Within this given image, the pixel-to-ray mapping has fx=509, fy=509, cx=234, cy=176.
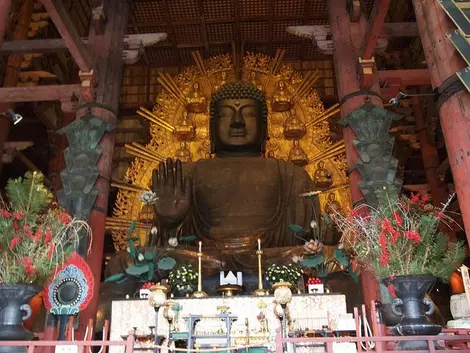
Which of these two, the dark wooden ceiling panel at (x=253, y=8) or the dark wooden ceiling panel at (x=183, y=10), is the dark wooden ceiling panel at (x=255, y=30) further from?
the dark wooden ceiling panel at (x=183, y=10)

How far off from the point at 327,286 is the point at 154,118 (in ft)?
12.0

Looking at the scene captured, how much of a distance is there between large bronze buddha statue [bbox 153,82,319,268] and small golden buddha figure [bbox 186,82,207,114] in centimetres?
15

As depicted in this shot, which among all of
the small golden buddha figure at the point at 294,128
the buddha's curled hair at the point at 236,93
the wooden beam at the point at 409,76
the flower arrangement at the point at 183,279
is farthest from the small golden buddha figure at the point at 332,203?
the flower arrangement at the point at 183,279

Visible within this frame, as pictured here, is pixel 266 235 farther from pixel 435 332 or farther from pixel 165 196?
pixel 435 332

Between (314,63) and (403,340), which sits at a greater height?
(314,63)

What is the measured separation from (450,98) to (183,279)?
2557 millimetres

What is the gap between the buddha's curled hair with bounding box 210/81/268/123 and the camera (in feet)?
22.8

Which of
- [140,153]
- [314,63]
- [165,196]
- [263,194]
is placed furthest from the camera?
[314,63]

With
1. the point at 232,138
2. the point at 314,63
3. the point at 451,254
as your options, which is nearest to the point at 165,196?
the point at 232,138

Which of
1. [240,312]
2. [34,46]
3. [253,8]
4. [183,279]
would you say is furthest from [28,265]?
[253,8]

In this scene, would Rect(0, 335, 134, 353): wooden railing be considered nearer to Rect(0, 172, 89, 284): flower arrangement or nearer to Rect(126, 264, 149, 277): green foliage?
Rect(0, 172, 89, 284): flower arrangement

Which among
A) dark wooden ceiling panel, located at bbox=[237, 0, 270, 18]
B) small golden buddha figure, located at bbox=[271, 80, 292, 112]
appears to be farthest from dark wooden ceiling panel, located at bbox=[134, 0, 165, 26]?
small golden buddha figure, located at bbox=[271, 80, 292, 112]

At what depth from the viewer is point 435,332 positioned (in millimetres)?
2596

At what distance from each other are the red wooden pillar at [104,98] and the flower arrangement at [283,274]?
1.57 m
